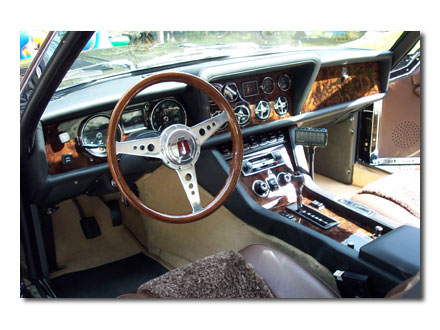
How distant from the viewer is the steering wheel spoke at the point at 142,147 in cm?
156

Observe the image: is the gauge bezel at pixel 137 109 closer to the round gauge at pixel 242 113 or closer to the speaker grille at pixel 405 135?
the round gauge at pixel 242 113

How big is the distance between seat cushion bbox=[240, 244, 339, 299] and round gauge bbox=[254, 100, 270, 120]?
0.93 m

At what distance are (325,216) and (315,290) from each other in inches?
25.9

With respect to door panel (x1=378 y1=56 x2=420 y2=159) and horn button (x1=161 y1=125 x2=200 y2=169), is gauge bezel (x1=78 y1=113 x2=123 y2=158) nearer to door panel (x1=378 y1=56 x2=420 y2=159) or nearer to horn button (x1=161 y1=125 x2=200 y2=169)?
horn button (x1=161 y1=125 x2=200 y2=169)

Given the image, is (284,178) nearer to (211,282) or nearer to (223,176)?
(223,176)

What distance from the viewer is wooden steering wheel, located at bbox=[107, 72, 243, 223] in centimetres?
151

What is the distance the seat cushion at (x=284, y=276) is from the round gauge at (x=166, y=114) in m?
0.77

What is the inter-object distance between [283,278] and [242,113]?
105cm

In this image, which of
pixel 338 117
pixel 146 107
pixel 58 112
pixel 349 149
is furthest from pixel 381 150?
pixel 58 112

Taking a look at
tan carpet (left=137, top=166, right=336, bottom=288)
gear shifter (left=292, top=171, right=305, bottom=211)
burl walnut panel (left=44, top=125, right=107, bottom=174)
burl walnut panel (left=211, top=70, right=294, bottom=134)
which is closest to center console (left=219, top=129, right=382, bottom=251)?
gear shifter (left=292, top=171, right=305, bottom=211)

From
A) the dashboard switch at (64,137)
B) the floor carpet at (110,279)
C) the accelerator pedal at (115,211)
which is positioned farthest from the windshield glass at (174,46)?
the floor carpet at (110,279)

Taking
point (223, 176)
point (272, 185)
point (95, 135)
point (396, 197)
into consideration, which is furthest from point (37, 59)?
point (396, 197)

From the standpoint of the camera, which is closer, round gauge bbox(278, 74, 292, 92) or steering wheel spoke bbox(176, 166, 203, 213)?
steering wheel spoke bbox(176, 166, 203, 213)

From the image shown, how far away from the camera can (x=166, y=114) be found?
6.91 feet
